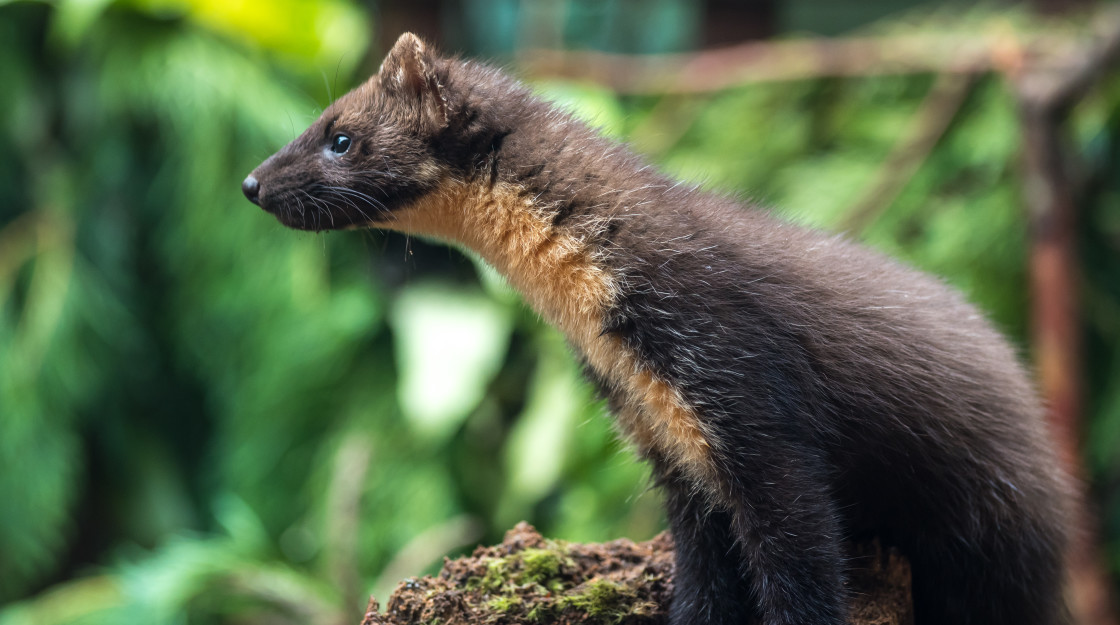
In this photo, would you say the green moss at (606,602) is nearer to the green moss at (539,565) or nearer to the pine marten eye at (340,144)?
the green moss at (539,565)

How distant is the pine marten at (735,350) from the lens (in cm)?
223

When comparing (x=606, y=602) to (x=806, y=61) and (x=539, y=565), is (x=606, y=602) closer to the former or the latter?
(x=539, y=565)

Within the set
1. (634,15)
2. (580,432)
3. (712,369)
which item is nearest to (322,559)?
(580,432)

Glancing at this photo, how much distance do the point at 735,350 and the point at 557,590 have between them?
84 centimetres

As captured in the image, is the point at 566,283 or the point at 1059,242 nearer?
the point at 566,283

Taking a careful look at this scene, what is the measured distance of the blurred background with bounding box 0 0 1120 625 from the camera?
4.72m

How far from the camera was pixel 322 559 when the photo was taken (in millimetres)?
5008

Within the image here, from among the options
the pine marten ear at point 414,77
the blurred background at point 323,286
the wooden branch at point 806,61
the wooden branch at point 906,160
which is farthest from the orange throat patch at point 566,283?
the wooden branch at point 806,61

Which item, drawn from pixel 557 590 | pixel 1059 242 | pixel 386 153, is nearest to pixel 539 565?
pixel 557 590

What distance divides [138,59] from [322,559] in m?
3.04

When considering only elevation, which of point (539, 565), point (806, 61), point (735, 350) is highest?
point (806, 61)

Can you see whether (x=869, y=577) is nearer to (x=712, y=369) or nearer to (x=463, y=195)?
(x=712, y=369)

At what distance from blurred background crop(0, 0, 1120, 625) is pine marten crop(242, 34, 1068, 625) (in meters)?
1.99

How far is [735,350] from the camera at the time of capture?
2234mm
